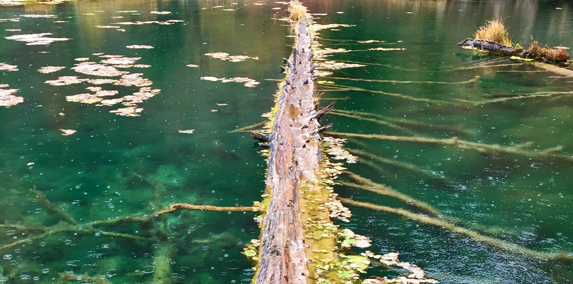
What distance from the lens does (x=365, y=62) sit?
14812 millimetres

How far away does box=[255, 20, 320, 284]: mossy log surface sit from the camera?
434 centimetres

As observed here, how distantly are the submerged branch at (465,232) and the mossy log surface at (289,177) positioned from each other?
0.94 metres

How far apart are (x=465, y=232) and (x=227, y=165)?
372 cm

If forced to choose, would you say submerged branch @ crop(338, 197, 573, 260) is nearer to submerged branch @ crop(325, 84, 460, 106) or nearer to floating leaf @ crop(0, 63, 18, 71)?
submerged branch @ crop(325, 84, 460, 106)

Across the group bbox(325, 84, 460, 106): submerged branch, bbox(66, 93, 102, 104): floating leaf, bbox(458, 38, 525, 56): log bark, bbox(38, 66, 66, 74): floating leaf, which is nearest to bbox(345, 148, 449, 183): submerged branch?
bbox(325, 84, 460, 106): submerged branch

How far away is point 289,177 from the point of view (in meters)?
5.92

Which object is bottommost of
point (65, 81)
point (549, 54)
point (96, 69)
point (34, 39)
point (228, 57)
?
point (65, 81)

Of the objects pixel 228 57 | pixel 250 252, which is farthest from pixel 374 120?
pixel 228 57

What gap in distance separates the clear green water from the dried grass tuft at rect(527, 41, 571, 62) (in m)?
1.19

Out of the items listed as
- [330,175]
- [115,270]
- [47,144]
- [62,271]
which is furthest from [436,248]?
[47,144]

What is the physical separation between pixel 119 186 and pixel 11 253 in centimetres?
183

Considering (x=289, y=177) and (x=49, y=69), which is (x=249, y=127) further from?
(x=49, y=69)

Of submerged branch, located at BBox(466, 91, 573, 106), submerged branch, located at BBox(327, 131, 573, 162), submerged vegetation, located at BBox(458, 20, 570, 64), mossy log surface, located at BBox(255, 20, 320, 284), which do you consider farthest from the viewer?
submerged vegetation, located at BBox(458, 20, 570, 64)

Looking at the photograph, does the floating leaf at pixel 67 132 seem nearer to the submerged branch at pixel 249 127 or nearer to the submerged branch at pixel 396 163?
the submerged branch at pixel 249 127
